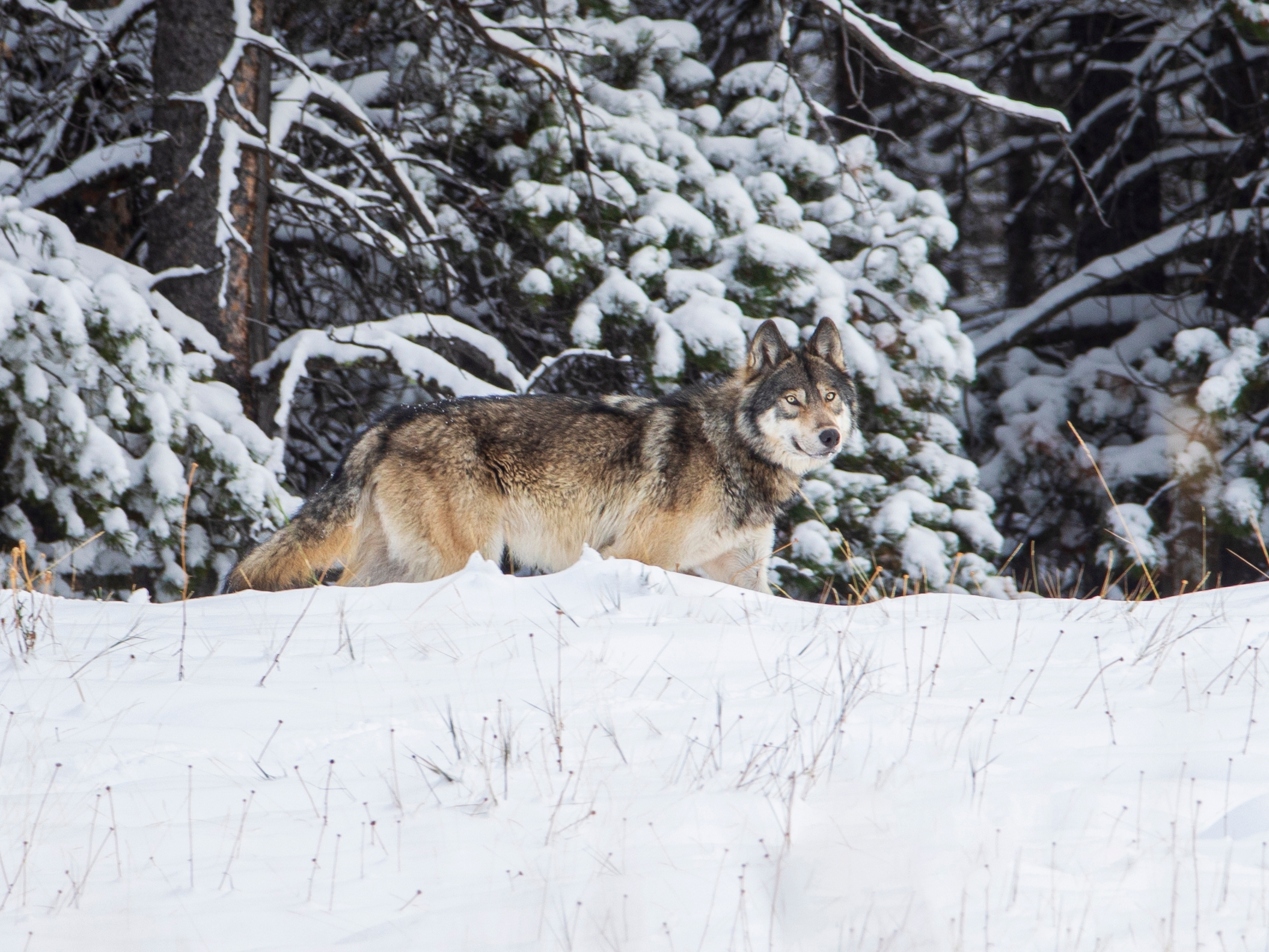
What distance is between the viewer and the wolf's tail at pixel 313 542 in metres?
6.08

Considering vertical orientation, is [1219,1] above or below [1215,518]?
above

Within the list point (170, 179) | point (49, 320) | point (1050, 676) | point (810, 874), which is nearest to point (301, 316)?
point (170, 179)

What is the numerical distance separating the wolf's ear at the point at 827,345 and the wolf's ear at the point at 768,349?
0.75 ft

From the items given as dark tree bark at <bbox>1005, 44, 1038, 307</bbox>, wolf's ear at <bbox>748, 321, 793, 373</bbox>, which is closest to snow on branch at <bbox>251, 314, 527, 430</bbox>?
wolf's ear at <bbox>748, 321, 793, 373</bbox>

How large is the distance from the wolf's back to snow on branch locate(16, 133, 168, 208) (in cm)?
384

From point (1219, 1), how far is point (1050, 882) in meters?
11.2

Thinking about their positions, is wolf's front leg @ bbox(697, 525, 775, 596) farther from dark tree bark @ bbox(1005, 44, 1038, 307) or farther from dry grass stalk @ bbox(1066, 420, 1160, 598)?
dark tree bark @ bbox(1005, 44, 1038, 307)

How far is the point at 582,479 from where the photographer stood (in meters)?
6.70

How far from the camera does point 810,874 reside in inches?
112

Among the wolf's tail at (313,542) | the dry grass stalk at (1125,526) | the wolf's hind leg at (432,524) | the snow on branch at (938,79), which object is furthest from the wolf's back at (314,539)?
the snow on branch at (938,79)

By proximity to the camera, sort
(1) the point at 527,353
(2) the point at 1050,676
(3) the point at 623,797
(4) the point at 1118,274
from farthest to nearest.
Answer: (4) the point at 1118,274
(1) the point at 527,353
(2) the point at 1050,676
(3) the point at 623,797

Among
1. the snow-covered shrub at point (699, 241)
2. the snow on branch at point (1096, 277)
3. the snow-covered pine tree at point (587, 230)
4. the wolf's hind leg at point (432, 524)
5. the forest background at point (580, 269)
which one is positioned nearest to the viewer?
the wolf's hind leg at point (432, 524)

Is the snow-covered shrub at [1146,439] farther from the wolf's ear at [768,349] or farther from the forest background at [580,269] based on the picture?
the wolf's ear at [768,349]

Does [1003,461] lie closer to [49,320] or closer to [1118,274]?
[1118,274]
